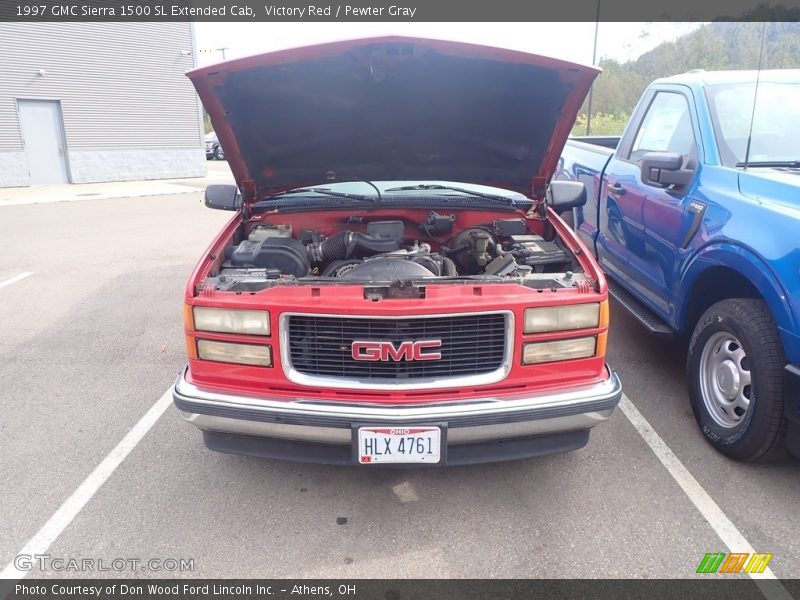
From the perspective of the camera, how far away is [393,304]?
7.99ft

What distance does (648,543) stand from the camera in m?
2.54

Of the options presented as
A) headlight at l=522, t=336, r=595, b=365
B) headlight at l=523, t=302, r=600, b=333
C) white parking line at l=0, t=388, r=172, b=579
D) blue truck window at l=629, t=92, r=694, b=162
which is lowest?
white parking line at l=0, t=388, r=172, b=579

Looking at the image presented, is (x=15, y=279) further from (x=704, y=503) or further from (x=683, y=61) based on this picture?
(x=683, y=61)

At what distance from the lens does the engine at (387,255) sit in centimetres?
299

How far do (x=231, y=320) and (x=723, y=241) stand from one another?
252 cm

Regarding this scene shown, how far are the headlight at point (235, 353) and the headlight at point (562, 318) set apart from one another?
1123 mm

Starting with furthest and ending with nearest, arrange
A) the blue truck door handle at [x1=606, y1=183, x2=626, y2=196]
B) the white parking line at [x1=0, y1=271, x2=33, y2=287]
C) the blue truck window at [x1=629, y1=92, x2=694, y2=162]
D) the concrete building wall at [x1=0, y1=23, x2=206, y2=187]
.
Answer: the concrete building wall at [x1=0, y1=23, x2=206, y2=187] → the white parking line at [x1=0, y1=271, x2=33, y2=287] → the blue truck door handle at [x1=606, y1=183, x2=626, y2=196] → the blue truck window at [x1=629, y1=92, x2=694, y2=162]

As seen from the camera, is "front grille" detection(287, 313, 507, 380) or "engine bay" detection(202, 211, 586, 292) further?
"engine bay" detection(202, 211, 586, 292)

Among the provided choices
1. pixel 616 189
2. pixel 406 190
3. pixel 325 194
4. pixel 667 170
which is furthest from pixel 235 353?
pixel 616 189

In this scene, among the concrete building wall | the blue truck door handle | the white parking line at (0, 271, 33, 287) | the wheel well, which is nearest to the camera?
the wheel well

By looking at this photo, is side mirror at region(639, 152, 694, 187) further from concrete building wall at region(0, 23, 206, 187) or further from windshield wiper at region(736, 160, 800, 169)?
concrete building wall at region(0, 23, 206, 187)

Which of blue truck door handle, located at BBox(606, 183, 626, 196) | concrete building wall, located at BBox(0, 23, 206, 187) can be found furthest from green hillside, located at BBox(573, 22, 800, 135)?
concrete building wall, located at BBox(0, 23, 206, 187)

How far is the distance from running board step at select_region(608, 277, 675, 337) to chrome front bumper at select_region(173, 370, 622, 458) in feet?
4.77

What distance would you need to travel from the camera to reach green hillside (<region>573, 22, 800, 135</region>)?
12.7 ft
